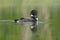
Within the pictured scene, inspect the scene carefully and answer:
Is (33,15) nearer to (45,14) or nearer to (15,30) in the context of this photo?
(45,14)

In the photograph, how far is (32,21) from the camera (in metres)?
3.51

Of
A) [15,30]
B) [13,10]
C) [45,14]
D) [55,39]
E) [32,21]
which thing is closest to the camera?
[55,39]

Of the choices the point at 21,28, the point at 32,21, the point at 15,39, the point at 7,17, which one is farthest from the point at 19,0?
the point at 15,39

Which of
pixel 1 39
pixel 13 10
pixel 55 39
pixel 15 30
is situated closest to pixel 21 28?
pixel 15 30

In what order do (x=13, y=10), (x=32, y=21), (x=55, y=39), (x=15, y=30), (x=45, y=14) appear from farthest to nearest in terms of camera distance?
→ (x=13, y=10) < (x=45, y=14) < (x=32, y=21) < (x=15, y=30) < (x=55, y=39)

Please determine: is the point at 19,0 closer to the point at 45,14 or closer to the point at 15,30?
the point at 45,14

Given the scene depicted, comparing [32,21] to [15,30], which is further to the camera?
[32,21]

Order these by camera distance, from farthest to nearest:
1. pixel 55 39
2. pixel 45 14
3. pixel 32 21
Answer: pixel 45 14 < pixel 32 21 < pixel 55 39

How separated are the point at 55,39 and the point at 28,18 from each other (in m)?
0.84

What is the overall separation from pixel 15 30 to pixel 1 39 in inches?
9.3

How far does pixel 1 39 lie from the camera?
9.97 ft

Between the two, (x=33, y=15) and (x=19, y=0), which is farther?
(x=19, y=0)

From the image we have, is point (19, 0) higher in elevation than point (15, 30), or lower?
higher

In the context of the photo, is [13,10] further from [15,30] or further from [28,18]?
[15,30]
